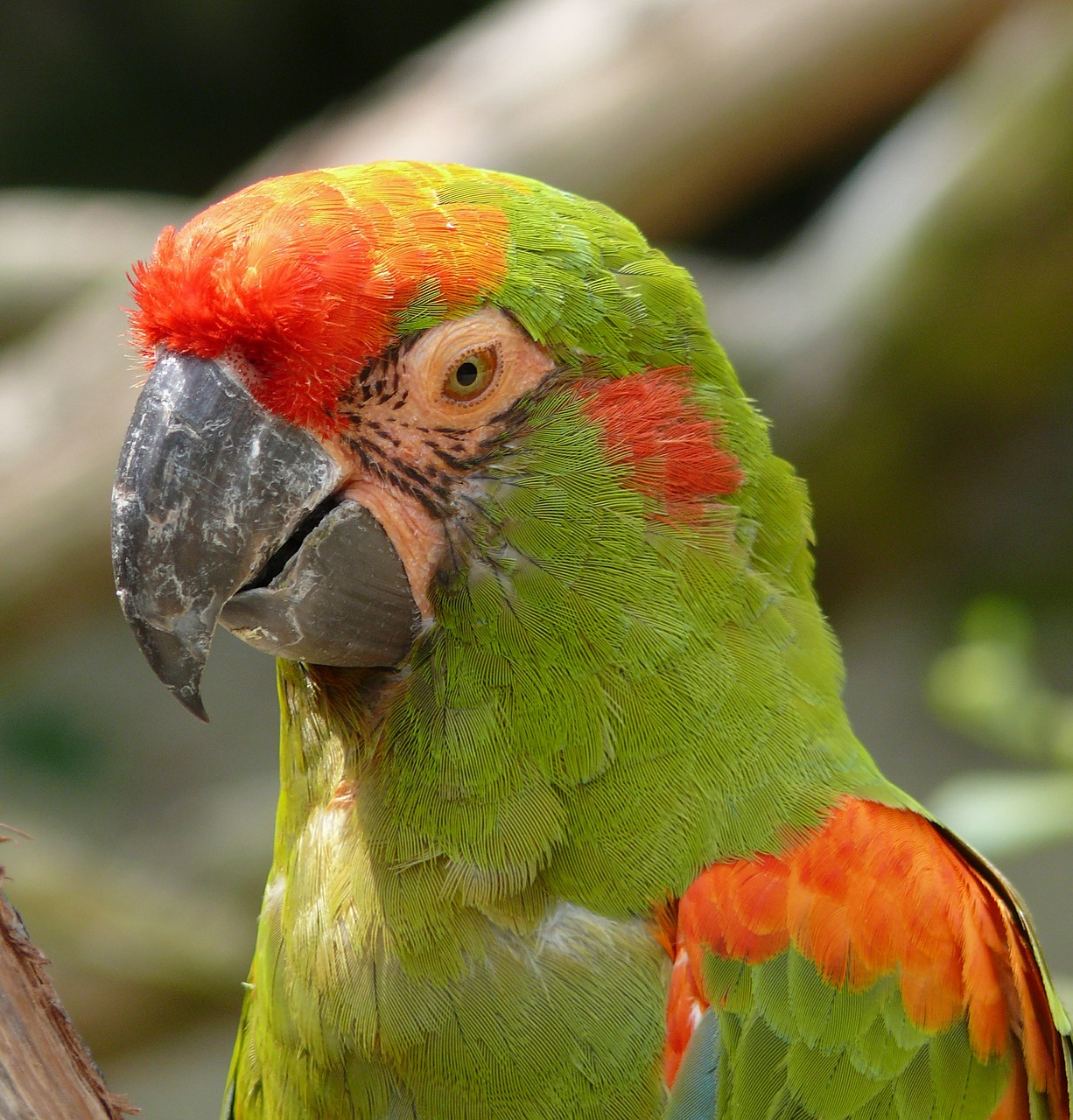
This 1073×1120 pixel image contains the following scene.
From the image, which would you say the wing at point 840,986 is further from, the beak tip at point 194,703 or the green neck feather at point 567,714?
the beak tip at point 194,703

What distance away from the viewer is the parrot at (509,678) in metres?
1.61

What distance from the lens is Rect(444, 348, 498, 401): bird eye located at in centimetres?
169

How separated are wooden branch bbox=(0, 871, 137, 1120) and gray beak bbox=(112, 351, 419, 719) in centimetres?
35

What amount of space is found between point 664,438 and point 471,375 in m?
0.29

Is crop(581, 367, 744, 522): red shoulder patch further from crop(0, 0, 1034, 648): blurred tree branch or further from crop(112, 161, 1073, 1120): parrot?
crop(0, 0, 1034, 648): blurred tree branch

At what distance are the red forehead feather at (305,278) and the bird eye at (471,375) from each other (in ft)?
0.23

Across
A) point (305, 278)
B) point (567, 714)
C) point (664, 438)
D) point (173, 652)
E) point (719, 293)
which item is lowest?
point (719, 293)

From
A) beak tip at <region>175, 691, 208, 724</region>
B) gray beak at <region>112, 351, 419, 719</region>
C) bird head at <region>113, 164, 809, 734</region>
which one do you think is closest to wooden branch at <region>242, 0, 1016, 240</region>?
bird head at <region>113, 164, 809, 734</region>

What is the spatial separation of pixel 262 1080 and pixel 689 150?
11.3 feet

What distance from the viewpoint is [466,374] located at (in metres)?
1.70

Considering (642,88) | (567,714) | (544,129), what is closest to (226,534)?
(567,714)

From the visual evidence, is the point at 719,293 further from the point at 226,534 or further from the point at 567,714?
the point at 226,534

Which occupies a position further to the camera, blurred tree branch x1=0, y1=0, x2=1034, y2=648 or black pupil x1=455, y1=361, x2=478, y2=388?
blurred tree branch x1=0, y1=0, x2=1034, y2=648

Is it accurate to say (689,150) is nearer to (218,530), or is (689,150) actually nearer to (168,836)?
(218,530)
